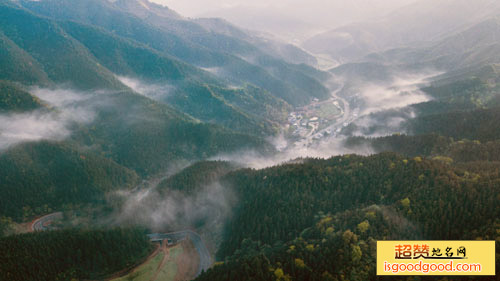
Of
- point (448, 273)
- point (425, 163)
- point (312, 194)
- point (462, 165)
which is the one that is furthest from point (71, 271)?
point (462, 165)

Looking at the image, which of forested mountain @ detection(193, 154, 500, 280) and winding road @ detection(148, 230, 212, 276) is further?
winding road @ detection(148, 230, 212, 276)

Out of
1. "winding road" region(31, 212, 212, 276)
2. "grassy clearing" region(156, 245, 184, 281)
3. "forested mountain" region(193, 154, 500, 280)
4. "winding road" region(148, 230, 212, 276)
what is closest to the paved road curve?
"winding road" region(31, 212, 212, 276)

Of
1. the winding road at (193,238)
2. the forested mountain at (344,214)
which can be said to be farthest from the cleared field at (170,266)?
the forested mountain at (344,214)

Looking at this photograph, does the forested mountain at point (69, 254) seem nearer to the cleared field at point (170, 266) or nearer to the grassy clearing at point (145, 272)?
the grassy clearing at point (145, 272)

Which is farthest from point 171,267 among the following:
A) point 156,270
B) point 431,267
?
point 431,267

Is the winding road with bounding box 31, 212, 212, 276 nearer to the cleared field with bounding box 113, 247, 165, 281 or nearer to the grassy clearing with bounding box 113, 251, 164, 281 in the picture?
the cleared field with bounding box 113, 247, 165, 281

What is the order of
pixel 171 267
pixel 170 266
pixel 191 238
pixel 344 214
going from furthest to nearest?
1. pixel 191 238
2. pixel 170 266
3. pixel 171 267
4. pixel 344 214

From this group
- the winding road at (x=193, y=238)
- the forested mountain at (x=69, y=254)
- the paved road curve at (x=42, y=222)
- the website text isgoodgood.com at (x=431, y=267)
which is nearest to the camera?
the website text isgoodgood.com at (x=431, y=267)

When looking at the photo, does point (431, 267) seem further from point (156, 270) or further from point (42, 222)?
point (42, 222)
